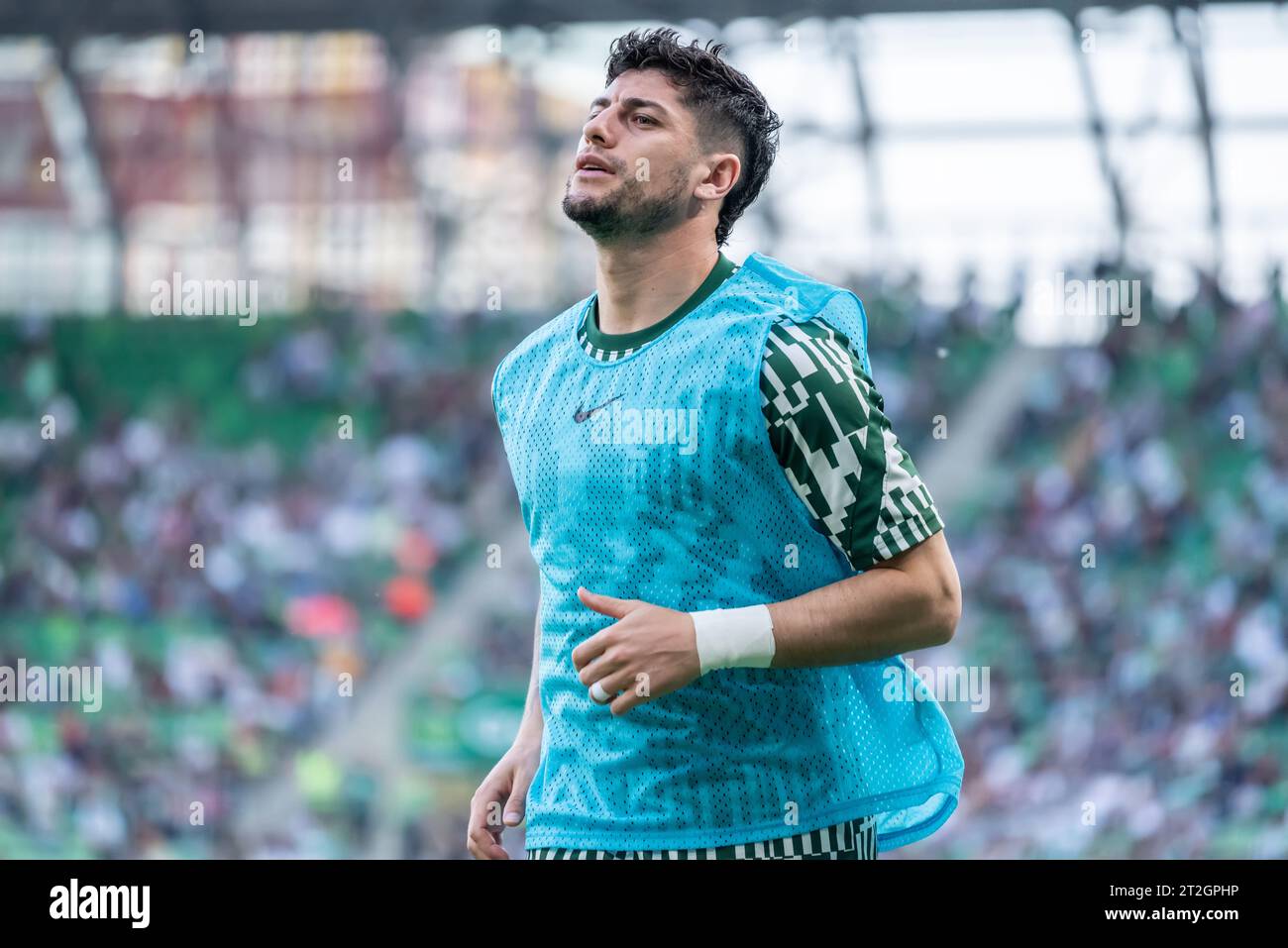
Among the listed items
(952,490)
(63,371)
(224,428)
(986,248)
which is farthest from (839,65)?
(63,371)

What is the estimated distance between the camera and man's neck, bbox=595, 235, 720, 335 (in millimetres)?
2045

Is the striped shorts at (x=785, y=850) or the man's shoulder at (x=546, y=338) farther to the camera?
the man's shoulder at (x=546, y=338)

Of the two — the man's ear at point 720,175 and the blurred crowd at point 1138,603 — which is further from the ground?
the man's ear at point 720,175

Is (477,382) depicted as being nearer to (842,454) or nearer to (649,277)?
(649,277)

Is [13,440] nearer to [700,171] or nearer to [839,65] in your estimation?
[839,65]

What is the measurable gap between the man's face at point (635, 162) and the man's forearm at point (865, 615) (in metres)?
0.58

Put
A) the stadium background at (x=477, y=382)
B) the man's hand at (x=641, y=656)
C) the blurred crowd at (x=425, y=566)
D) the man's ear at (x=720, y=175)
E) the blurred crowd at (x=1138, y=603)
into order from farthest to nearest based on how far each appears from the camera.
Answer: the stadium background at (x=477, y=382)
the blurred crowd at (x=425, y=566)
the blurred crowd at (x=1138, y=603)
the man's ear at (x=720, y=175)
the man's hand at (x=641, y=656)

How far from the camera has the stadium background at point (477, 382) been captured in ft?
31.7

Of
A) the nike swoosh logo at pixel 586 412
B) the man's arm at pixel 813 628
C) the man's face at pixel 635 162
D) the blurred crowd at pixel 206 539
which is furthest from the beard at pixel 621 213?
the blurred crowd at pixel 206 539

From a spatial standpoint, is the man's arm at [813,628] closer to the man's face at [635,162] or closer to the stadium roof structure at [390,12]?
the man's face at [635,162]

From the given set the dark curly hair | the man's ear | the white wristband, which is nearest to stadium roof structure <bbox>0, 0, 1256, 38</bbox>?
the dark curly hair

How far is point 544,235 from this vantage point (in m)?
12.7

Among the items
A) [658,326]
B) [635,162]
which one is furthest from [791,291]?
[635,162]
